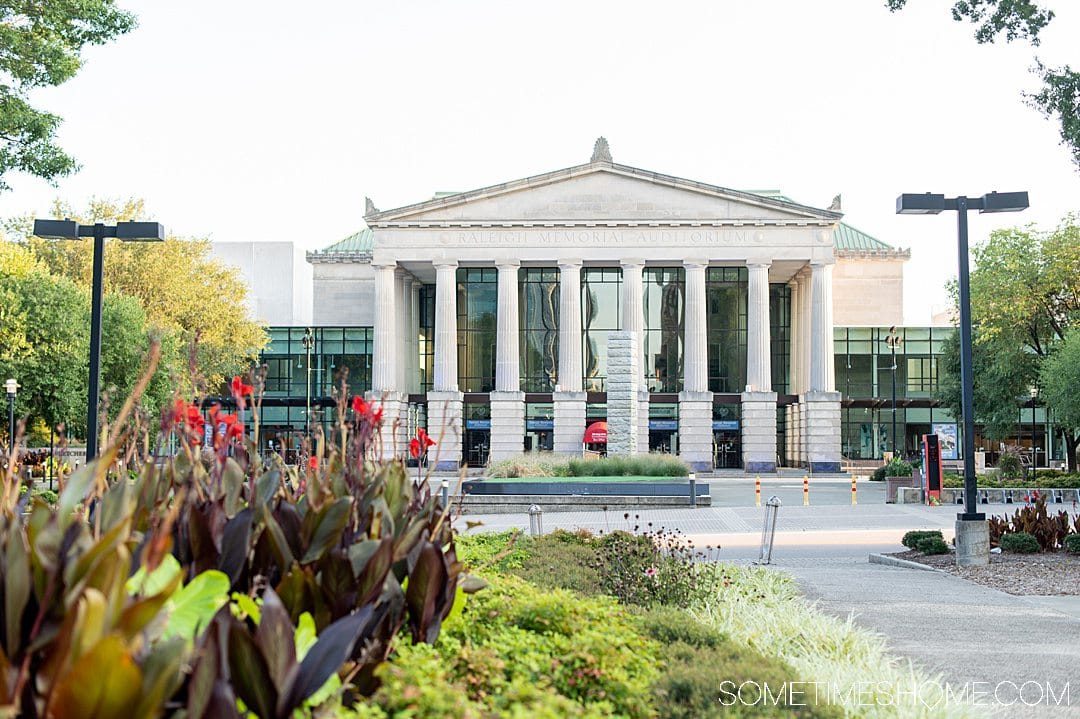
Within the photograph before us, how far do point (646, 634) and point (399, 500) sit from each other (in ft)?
7.05

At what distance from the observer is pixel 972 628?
38.8ft

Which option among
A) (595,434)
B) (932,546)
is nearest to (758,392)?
(595,434)

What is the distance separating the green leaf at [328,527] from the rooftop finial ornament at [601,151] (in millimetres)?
65611

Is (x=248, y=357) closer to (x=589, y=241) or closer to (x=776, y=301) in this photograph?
(x=589, y=241)

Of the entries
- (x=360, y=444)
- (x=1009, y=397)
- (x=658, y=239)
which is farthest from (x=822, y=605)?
(x=658, y=239)

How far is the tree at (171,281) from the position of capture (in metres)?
55.5

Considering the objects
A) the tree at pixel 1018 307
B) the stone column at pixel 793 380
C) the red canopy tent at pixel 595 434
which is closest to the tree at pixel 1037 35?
the tree at pixel 1018 307

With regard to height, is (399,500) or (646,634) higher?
(399,500)

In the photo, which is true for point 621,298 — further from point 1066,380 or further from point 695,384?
point 1066,380

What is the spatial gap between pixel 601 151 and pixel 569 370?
1396 cm

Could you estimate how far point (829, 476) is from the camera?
2557 inches

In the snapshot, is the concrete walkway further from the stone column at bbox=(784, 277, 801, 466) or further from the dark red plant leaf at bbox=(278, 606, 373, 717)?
the stone column at bbox=(784, 277, 801, 466)

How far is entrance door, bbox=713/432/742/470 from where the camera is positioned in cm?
7394

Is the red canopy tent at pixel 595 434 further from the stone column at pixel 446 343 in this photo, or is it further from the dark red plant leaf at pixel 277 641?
the dark red plant leaf at pixel 277 641
